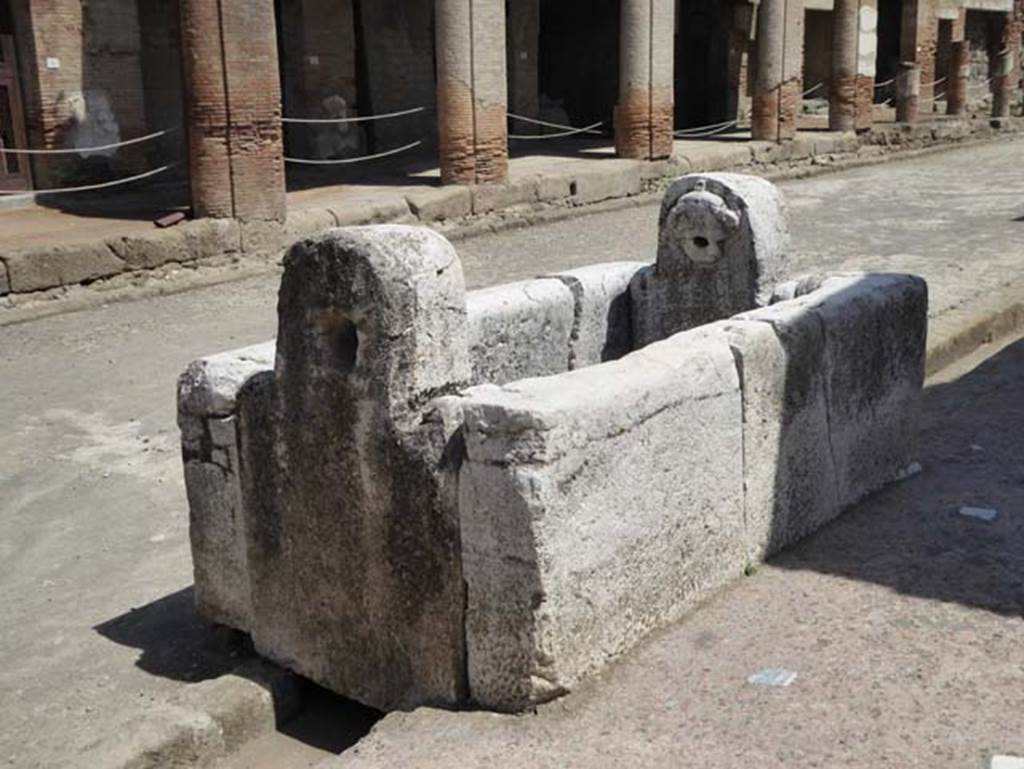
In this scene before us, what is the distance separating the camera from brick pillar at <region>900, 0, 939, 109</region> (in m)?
23.0

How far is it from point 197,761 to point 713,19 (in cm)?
2151

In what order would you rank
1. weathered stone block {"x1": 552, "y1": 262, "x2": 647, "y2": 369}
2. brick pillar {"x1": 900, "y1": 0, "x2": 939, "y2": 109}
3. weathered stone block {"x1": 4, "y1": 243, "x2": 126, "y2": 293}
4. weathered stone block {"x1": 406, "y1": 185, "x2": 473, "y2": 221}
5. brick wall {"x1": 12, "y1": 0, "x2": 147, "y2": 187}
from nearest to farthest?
weathered stone block {"x1": 552, "y1": 262, "x2": 647, "y2": 369}, weathered stone block {"x1": 4, "y1": 243, "x2": 126, "y2": 293}, weathered stone block {"x1": 406, "y1": 185, "x2": 473, "y2": 221}, brick wall {"x1": 12, "y1": 0, "x2": 147, "y2": 187}, brick pillar {"x1": 900, "y1": 0, "x2": 939, "y2": 109}

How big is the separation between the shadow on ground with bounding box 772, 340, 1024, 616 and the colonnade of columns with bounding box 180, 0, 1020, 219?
7501 mm

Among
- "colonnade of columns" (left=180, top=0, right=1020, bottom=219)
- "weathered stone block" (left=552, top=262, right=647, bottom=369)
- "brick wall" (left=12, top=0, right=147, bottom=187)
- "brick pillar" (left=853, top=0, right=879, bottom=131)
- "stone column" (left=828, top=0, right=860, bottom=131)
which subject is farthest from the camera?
"brick pillar" (left=853, top=0, right=879, bottom=131)

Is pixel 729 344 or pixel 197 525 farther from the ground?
pixel 729 344

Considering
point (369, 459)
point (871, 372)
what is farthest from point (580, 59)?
point (369, 459)

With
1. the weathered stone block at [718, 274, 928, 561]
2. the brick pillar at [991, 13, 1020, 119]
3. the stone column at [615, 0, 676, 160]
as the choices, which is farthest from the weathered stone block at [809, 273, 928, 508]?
the brick pillar at [991, 13, 1020, 119]

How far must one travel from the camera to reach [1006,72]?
83.1ft

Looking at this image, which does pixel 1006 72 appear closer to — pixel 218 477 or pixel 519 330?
pixel 519 330

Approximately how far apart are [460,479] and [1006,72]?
2543cm

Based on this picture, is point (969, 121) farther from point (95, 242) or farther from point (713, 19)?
point (95, 242)

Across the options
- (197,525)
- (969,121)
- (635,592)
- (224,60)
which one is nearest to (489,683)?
(635,592)

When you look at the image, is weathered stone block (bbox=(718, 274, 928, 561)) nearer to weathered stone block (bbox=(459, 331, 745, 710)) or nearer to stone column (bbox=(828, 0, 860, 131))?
weathered stone block (bbox=(459, 331, 745, 710))

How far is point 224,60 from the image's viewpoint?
1094 centimetres
